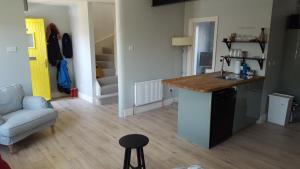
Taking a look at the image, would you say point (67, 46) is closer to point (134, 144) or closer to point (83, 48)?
point (83, 48)

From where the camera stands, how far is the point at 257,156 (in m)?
2.93

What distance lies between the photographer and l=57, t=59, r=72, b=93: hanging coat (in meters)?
5.66

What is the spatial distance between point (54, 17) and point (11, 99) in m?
2.80

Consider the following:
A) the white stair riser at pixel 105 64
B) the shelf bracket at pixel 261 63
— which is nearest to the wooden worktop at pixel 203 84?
the shelf bracket at pixel 261 63

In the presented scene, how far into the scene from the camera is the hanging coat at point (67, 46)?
565 centimetres

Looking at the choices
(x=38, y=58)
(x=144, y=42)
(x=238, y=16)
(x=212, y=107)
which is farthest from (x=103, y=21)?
(x=212, y=107)

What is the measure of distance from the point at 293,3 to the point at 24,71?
5.08 meters

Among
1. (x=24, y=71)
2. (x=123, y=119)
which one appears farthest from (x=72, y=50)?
(x=123, y=119)

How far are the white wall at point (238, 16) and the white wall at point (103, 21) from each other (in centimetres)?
326

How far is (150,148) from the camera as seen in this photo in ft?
10.3

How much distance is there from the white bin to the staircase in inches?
136

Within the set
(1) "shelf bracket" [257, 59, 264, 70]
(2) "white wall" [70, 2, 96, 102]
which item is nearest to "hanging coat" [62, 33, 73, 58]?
(2) "white wall" [70, 2, 96, 102]

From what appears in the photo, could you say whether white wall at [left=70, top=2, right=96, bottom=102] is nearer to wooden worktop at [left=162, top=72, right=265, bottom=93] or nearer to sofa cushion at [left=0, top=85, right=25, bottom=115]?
sofa cushion at [left=0, top=85, right=25, bottom=115]

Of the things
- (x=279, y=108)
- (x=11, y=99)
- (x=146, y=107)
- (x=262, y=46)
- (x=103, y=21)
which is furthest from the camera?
(x=103, y=21)
